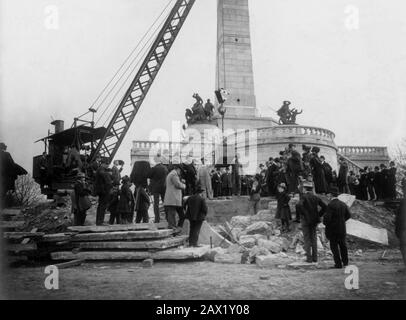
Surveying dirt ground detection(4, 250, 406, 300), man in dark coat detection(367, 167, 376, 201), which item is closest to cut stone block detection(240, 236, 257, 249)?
dirt ground detection(4, 250, 406, 300)

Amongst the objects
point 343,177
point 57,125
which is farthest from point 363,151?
point 57,125

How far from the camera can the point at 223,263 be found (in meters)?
6.95

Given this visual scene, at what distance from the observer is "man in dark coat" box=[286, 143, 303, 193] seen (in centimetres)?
1046

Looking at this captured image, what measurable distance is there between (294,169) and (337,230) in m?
4.15

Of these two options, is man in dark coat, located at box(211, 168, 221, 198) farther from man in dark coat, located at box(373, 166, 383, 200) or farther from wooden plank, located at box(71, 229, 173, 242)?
wooden plank, located at box(71, 229, 173, 242)

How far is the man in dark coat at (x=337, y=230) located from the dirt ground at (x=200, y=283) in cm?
32

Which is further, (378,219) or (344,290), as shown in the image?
(378,219)

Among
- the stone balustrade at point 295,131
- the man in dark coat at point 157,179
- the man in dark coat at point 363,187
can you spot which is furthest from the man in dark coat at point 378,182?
the stone balustrade at point 295,131

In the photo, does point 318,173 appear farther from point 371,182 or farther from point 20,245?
point 20,245

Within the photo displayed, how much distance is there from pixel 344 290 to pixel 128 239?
408 centimetres

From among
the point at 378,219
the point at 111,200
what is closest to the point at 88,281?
the point at 111,200

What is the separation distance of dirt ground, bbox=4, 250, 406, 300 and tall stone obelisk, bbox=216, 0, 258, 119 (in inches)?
1019

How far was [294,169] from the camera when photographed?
1054 centimetres
